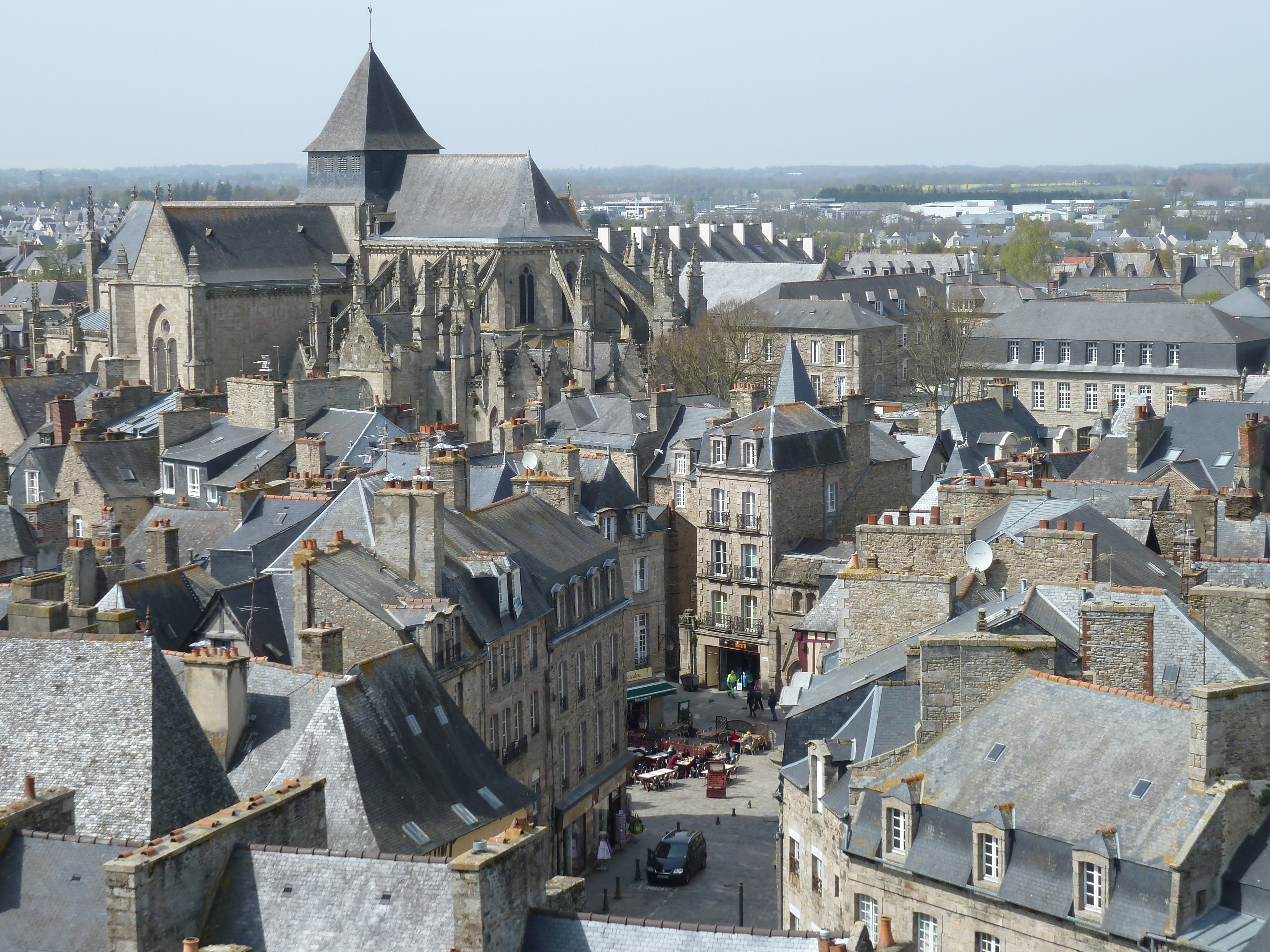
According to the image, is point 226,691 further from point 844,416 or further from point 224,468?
point 844,416

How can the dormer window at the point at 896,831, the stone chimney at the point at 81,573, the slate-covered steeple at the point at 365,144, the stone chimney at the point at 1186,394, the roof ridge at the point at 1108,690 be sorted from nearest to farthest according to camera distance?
1. the roof ridge at the point at 1108,690
2. the dormer window at the point at 896,831
3. the stone chimney at the point at 81,573
4. the stone chimney at the point at 1186,394
5. the slate-covered steeple at the point at 365,144

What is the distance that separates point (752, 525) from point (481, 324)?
1266 inches

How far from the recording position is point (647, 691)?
130 feet

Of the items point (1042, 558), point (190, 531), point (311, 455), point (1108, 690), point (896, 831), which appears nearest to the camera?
point (1108, 690)

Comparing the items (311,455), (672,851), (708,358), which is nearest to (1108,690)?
(672,851)

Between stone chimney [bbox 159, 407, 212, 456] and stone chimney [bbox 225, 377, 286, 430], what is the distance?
2.53ft

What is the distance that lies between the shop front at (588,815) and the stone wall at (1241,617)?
10895 mm

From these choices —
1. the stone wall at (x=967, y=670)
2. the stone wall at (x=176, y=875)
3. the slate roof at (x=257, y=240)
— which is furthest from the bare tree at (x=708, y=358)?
the stone wall at (x=176, y=875)

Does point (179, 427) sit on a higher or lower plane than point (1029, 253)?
lower

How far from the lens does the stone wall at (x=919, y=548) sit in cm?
2652

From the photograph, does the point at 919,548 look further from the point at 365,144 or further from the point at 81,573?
the point at 365,144

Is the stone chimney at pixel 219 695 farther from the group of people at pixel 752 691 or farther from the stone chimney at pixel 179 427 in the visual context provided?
the stone chimney at pixel 179 427

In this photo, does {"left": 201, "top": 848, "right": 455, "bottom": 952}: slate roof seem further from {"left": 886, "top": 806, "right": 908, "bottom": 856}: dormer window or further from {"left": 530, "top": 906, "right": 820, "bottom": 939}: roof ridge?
{"left": 886, "top": 806, "right": 908, "bottom": 856}: dormer window

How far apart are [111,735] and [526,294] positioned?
58716 mm
